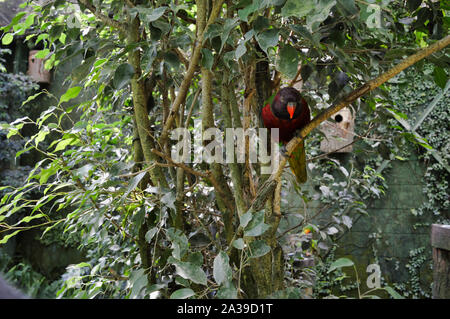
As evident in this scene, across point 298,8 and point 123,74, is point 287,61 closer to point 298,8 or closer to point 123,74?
point 298,8

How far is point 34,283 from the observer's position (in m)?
0.55

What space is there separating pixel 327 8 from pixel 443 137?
2955 millimetres

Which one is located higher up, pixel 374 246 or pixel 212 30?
pixel 212 30

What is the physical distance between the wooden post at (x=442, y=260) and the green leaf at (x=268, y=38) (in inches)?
42.3

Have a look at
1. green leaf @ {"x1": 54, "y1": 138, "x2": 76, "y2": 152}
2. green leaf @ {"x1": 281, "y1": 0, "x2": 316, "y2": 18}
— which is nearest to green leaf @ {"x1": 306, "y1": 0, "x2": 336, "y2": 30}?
A: green leaf @ {"x1": 281, "y1": 0, "x2": 316, "y2": 18}

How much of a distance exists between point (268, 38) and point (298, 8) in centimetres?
9

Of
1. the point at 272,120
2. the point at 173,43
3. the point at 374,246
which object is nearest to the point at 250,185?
the point at 272,120

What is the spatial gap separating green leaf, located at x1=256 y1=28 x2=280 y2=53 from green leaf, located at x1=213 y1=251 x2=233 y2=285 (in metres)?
0.36

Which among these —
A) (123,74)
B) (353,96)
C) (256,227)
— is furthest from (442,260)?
(123,74)

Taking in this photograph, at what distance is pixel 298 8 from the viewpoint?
17.5 inches

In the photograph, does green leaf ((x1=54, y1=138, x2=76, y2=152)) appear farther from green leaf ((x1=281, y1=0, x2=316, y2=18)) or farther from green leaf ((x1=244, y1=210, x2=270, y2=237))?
green leaf ((x1=281, y1=0, x2=316, y2=18))

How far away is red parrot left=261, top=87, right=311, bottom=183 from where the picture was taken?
1.03m

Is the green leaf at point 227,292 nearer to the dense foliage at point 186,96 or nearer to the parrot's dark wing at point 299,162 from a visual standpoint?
the dense foliage at point 186,96

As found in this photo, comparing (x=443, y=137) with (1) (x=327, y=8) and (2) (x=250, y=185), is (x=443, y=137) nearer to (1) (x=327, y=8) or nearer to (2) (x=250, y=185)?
(2) (x=250, y=185)
